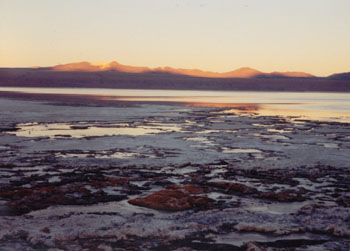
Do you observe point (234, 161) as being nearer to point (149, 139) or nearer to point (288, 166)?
point (288, 166)

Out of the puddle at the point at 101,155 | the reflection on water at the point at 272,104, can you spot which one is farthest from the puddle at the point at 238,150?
the reflection on water at the point at 272,104

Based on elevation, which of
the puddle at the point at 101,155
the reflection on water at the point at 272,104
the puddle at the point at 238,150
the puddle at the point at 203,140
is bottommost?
the reflection on water at the point at 272,104

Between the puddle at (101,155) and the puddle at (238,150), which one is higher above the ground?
the puddle at (101,155)

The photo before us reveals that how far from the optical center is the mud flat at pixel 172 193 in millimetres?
5355

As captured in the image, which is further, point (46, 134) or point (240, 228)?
point (46, 134)

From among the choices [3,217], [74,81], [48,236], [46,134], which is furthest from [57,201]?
[74,81]

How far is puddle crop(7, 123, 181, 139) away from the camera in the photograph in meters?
14.8

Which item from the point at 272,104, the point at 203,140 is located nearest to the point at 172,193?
the point at 203,140

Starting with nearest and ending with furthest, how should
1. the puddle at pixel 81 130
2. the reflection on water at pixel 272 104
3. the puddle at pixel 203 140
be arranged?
the puddle at pixel 203 140
the puddle at pixel 81 130
the reflection on water at pixel 272 104

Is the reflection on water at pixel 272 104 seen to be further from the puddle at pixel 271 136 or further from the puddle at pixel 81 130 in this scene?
the puddle at pixel 81 130

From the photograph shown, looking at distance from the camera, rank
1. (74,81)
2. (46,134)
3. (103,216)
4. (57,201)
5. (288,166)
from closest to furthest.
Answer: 1. (103,216)
2. (57,201)
3. (288,166)
4. (46,134)
5. (74,81)

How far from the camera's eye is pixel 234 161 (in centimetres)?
1028

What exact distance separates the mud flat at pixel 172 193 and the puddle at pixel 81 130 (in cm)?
105

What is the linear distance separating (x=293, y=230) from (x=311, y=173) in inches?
142
